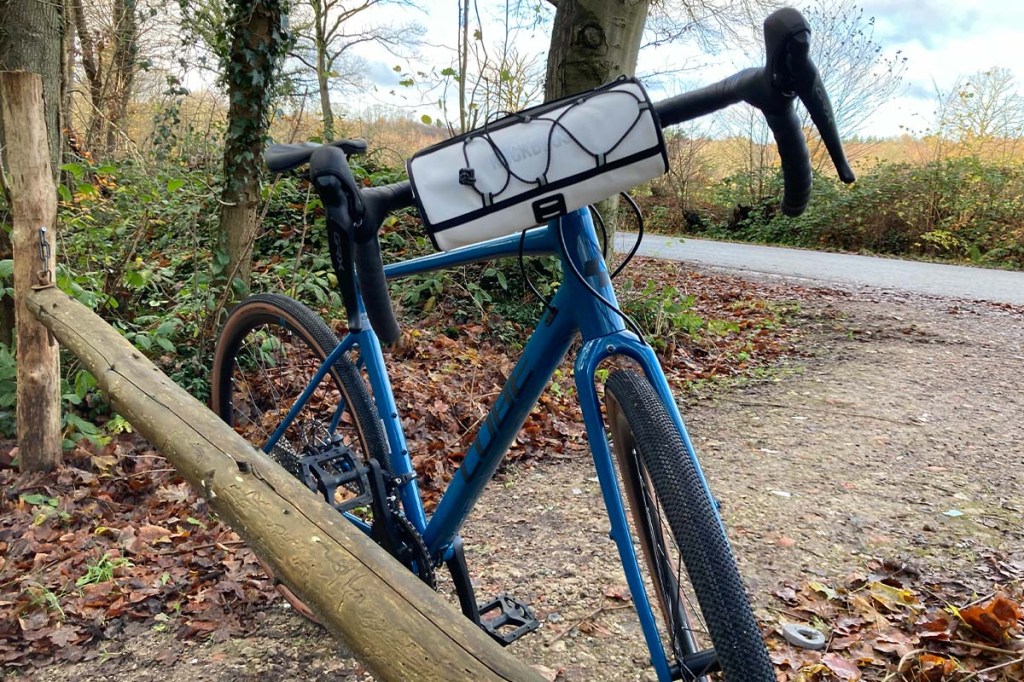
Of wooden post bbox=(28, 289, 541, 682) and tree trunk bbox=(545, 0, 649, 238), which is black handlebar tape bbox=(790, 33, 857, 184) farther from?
tree trunk bbox=(545, 0, 649, 238)

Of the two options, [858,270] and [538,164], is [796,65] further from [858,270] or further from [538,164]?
[858,270]

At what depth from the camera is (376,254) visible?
59.0 inches

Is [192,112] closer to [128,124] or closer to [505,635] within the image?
[128,124]

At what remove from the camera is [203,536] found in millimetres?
2676

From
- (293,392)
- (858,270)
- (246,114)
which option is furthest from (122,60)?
(858,270)

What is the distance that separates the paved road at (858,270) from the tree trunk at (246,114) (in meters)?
4.19

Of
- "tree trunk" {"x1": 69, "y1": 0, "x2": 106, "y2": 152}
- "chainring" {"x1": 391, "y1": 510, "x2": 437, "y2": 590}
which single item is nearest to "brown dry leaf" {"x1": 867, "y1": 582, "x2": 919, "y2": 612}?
"chainring" {"x1": 391, "y1": 510, "x2": 437, "y2": 590}

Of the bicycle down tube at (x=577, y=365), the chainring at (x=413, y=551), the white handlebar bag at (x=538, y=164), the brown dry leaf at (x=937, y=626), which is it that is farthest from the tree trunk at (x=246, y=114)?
the brown dry leaf at (x=937, y=626)

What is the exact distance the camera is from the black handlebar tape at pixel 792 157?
3.84ft

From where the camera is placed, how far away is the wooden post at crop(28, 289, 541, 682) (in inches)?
41.9

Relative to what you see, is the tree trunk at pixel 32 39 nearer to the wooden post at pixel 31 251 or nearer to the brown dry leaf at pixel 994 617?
the wooden post at pixel 31 251

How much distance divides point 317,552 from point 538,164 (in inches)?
33.7

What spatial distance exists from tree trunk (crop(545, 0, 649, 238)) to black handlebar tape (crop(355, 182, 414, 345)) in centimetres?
333

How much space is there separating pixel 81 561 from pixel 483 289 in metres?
3.20
